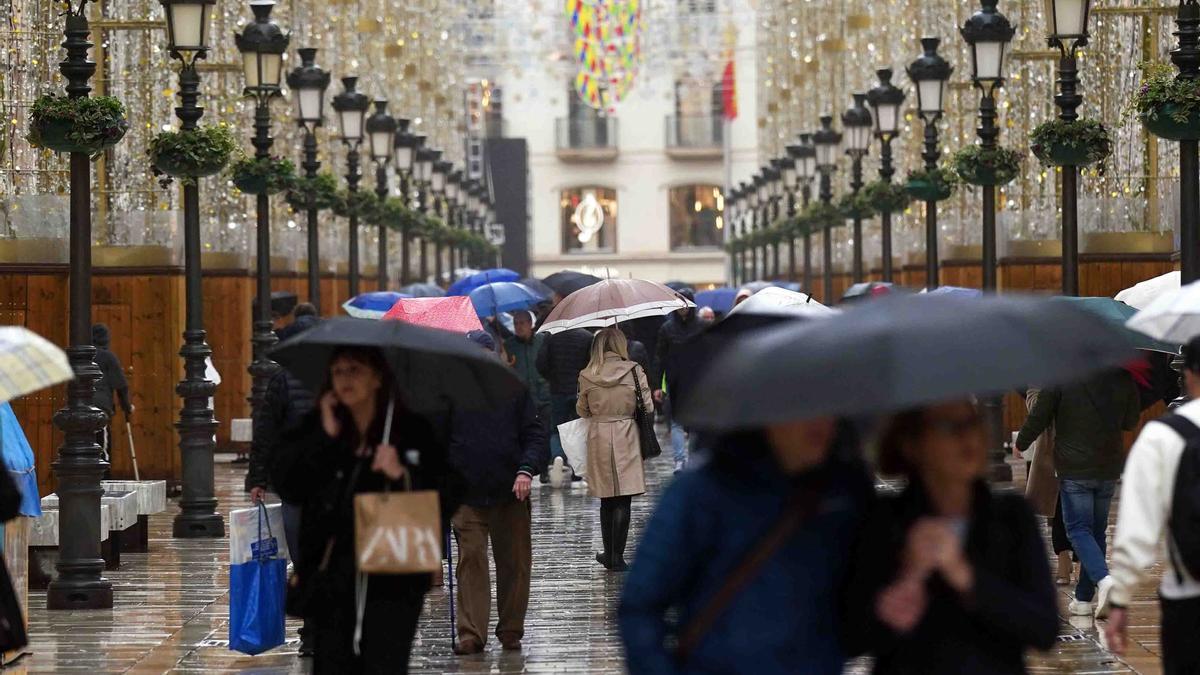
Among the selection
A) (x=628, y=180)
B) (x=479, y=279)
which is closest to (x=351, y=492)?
(x=479, y=279)

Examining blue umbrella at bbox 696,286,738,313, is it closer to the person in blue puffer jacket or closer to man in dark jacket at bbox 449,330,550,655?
man in dark jacket at bbox 449,330,550,655

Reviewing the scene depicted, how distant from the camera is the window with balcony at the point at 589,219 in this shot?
Result: 85875 millimetres

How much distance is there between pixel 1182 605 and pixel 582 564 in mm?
9107

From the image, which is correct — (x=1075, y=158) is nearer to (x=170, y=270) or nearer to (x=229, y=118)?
(x=170, y=270)

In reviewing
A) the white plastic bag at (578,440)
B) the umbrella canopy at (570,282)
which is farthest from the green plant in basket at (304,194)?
the white plastic bag at (578,440)

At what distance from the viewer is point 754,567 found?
505 cm

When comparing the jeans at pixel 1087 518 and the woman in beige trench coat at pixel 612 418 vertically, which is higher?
the woman in beige trench coat at pixel 612 418

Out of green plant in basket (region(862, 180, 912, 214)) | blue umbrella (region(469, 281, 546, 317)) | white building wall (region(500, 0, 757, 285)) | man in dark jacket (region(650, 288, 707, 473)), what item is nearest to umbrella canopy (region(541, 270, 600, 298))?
man in dark jacket (region(650, 288, 707, 473))

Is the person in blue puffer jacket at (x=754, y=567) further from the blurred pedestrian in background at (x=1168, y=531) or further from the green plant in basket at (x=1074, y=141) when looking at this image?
the green plant in basket at (x=1074, y=141)

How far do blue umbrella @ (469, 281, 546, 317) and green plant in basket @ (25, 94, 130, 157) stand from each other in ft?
23.0

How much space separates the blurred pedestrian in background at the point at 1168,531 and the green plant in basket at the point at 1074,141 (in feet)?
33.5

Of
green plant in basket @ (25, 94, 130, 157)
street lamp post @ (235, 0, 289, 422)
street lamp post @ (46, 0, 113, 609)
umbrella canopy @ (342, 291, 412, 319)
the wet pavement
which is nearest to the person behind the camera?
the wet pavement

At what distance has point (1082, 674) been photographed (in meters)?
10.4

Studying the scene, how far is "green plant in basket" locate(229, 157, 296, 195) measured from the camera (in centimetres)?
2077
